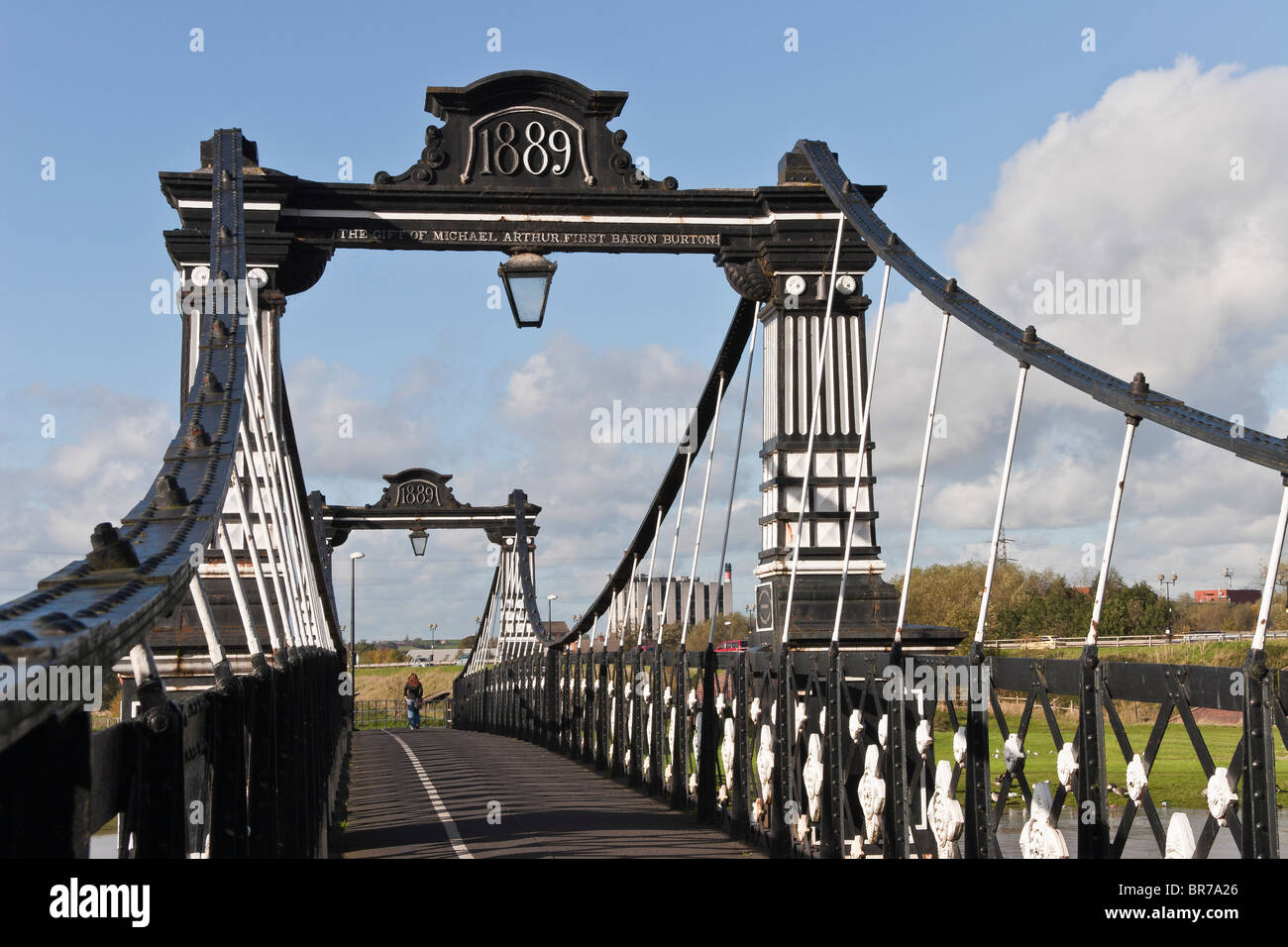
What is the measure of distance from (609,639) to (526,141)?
771 cm

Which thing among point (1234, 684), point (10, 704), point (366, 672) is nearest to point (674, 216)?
point (1234, 684)

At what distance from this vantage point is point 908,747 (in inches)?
287

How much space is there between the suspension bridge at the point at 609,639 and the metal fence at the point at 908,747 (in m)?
0.02

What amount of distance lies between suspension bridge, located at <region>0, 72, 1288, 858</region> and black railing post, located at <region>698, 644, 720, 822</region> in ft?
0.10

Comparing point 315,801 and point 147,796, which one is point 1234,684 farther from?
point 315,801

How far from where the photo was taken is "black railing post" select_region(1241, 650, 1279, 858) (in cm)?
422

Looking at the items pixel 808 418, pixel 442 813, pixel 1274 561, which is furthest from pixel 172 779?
pixel 442 813

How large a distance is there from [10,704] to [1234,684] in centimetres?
350

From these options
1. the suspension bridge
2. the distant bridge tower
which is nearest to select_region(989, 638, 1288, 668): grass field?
the suspension bridge

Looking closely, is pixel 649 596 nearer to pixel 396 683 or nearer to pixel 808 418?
pixel 808 418

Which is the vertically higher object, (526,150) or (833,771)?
(526,150)

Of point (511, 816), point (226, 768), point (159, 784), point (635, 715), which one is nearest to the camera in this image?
point (159, 784)

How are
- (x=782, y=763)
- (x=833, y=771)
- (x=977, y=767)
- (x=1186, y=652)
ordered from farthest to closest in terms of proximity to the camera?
(x=1186, y=652), (x=782, y=763), (x=833, y=771), (x=977, y=767)

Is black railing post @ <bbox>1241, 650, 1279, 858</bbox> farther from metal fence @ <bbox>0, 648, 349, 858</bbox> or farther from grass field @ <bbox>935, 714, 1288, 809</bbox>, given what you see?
grass field @ <bbox>935, 714, 1288, 809</bbox>
